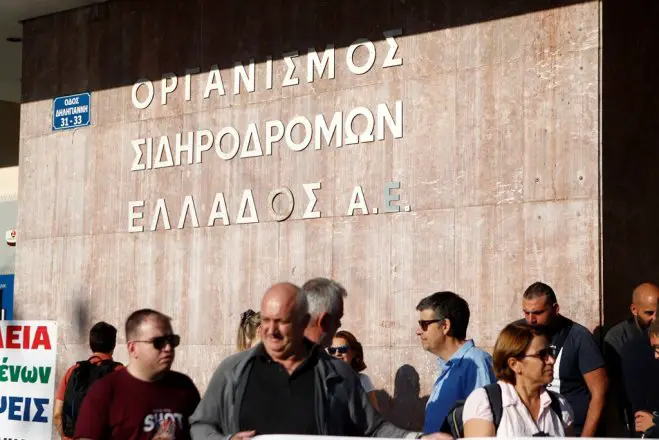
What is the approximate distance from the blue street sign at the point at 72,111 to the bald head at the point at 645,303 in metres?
6.72

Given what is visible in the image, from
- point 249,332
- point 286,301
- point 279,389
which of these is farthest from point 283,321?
point 249,332

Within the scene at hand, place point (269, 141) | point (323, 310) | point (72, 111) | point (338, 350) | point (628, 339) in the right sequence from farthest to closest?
1. point (72, 111)
2. point (269, 141)
3. point (338, 350)
4. point (628, 339)
5. point (323, 310)

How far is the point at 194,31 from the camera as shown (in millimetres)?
12656

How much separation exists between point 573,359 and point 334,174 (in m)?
3.44

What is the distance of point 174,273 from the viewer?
12.5 meters

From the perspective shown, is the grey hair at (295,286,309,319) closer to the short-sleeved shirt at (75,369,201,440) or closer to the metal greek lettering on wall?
the short-sleeved shirt at (75,369,201,440)

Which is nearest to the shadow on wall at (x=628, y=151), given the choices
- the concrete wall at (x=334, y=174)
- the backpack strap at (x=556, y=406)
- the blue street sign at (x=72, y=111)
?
the concrete wall at (x=334, y=174)

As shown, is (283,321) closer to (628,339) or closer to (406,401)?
(628,339)

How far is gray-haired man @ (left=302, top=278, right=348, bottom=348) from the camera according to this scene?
643 cm

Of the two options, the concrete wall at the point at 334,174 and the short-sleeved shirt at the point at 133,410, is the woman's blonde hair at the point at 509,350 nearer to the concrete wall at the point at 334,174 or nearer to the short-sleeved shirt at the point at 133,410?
the short-sleeved shirt at the point at 133,410

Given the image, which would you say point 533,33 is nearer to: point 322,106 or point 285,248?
point 322,106

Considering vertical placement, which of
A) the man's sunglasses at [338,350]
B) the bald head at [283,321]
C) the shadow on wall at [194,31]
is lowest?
the man's sunglasses at [338,350]

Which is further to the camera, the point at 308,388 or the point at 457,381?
the point at 457,381

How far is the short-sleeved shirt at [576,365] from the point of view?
847 cm
